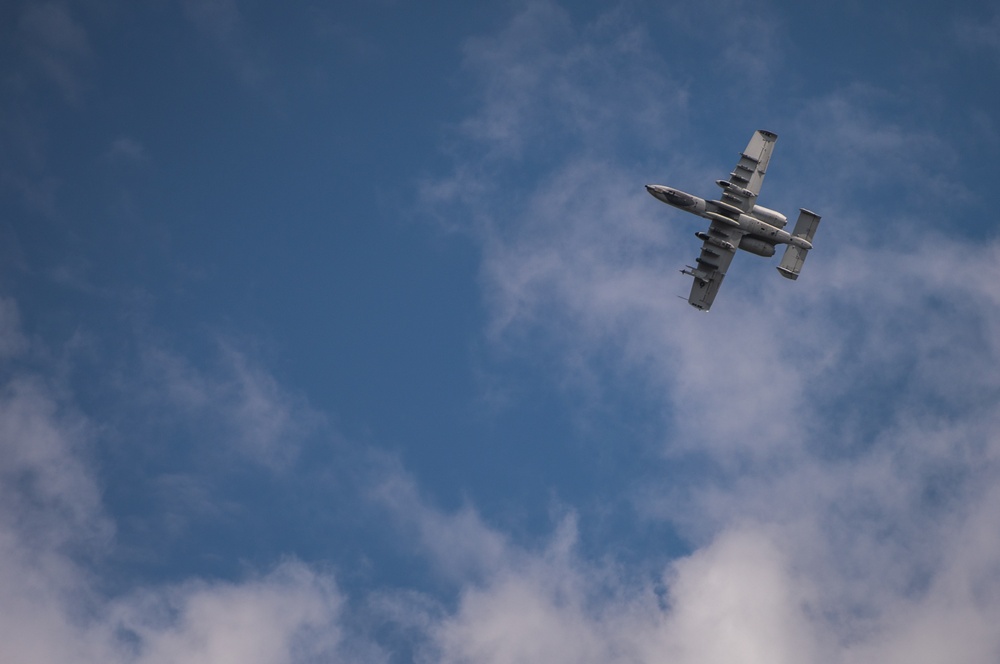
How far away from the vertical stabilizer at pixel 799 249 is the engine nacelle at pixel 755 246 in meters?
3.27

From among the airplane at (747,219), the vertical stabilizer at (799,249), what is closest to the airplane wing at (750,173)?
the airplane at (747,219)

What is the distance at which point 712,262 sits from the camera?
164 meters

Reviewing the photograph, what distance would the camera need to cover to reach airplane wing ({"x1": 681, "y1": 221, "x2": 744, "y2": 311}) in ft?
529

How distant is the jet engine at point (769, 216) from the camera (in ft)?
526

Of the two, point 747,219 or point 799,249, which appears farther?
point 799,249

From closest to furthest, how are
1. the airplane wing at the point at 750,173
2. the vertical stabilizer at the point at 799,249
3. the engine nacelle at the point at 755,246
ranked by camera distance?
the airplane wing at the point at 750,173 → the engine nacelle at the point at 755,246 → the vertical stabilizer at the point at 799,249

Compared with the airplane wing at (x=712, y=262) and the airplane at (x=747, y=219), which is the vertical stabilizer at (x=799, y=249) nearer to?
the airplane at (x=747, y=219)

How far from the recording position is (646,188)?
526 ft

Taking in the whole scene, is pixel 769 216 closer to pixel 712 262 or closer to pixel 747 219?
pixel 747 219

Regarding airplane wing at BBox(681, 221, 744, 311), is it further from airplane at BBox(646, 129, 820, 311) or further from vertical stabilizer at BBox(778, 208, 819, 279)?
vertical stabilizer at BBox(778, 208, 819, 279)

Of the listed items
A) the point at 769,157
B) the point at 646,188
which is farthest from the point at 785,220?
the point at 646,188

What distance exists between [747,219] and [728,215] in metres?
2.35

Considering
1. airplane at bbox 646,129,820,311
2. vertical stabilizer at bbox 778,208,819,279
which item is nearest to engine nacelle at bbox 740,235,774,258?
airplane at bbox 646,129,820,311

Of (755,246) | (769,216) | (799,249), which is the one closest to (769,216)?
(769,216)
